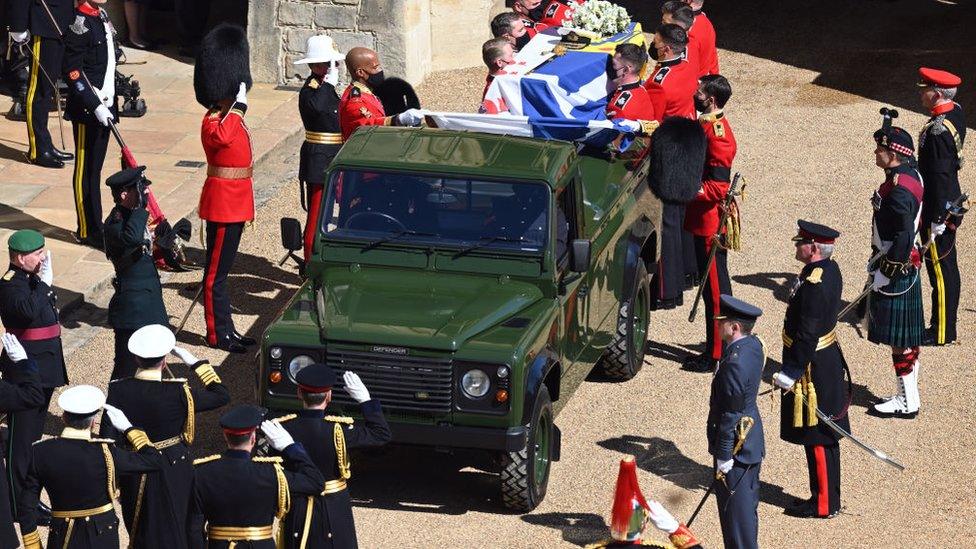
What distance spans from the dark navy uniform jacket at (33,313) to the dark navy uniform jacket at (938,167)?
6.19 metres

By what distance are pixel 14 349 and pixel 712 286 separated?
5259 millimetres

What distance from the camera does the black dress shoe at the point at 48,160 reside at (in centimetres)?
1602

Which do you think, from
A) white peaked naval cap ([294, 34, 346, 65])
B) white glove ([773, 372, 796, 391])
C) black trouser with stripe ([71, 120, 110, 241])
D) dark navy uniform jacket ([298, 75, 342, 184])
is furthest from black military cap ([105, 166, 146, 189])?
white glove ([773, 372, 796, 391])

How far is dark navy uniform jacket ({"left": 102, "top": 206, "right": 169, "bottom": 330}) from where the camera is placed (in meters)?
10.9

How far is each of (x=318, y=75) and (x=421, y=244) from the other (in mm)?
2899

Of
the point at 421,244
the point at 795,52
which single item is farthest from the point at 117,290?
the point at 795,52

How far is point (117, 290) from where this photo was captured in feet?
36.3

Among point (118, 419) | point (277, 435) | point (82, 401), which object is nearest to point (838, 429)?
point (277, 435)

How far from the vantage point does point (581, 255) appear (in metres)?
10.5

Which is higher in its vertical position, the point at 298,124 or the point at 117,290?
the point at 117,290

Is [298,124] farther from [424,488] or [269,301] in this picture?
[424,488]

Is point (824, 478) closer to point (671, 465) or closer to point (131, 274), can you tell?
point (671, 465)

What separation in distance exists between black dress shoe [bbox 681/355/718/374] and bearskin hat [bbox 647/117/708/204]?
1.13m

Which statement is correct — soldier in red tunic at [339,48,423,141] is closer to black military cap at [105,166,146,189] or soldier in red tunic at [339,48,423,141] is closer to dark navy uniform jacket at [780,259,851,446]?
black military cap at [105,166,146,189]
